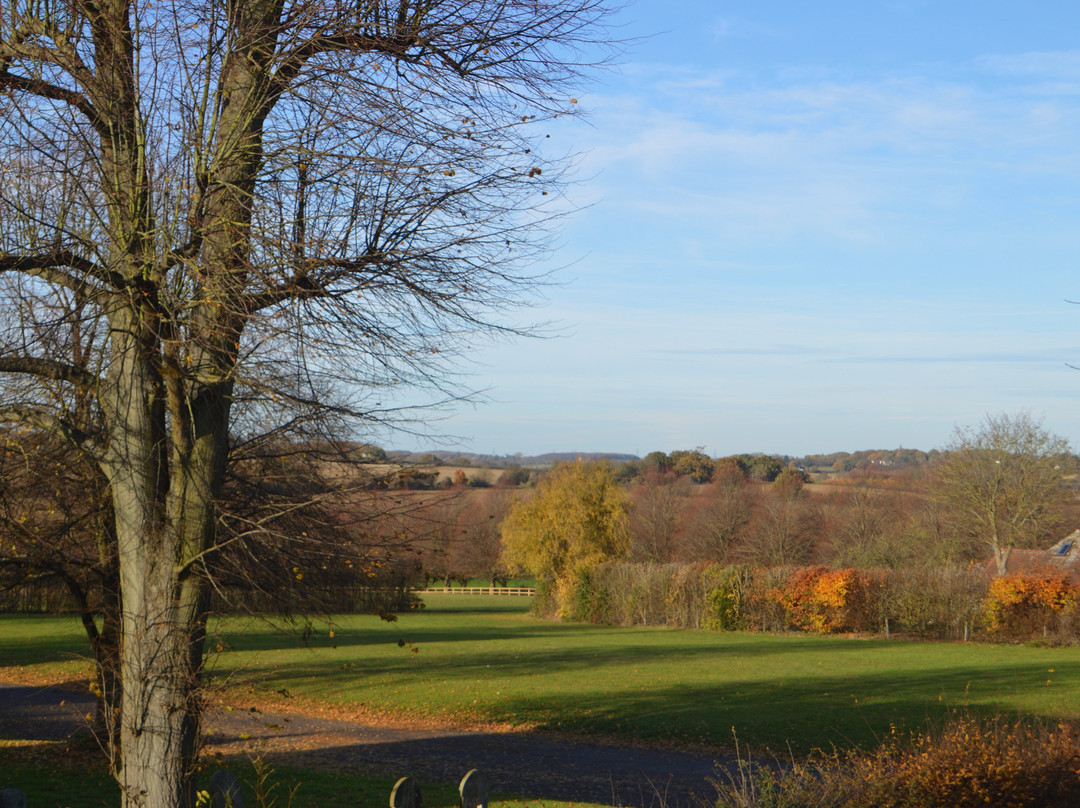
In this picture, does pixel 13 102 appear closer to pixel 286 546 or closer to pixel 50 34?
pixel 50 34

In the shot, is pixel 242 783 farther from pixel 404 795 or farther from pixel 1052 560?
pixel 1052 560

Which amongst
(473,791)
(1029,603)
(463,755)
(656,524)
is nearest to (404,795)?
(473,791)

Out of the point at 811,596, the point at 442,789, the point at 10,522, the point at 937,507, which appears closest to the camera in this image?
the point at 10,522

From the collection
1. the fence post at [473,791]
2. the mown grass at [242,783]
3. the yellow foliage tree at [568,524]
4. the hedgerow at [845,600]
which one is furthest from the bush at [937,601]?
the fence post at [473,791]

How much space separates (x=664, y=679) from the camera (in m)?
23.3

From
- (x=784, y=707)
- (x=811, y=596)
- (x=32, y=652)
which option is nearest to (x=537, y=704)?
(x=784, y=707)

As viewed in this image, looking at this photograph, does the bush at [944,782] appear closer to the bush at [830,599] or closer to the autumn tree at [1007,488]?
the bush at [830,599]

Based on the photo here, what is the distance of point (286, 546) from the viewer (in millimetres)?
6090

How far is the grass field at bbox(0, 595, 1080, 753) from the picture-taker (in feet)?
54.2

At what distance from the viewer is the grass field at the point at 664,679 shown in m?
16.5

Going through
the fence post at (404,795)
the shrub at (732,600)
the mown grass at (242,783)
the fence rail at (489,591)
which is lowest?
the fence rail at (489,591)

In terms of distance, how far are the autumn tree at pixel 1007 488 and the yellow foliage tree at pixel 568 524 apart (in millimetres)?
19063

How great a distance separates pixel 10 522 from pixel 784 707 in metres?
15.8

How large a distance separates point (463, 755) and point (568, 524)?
39.3m
